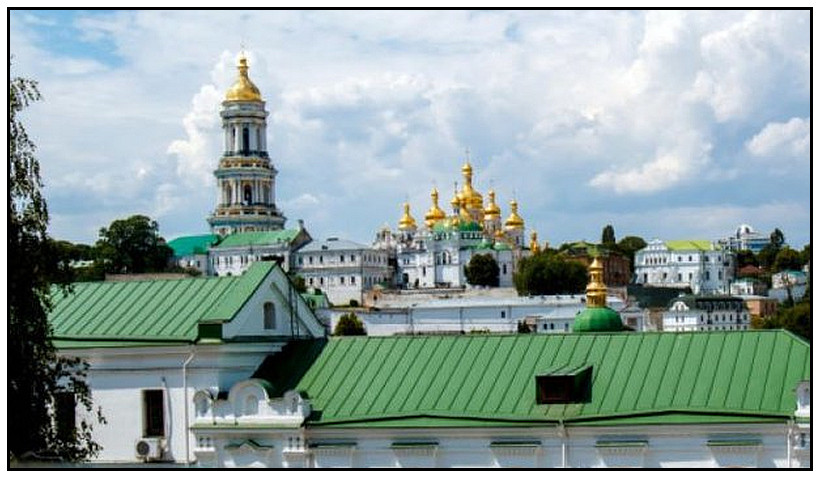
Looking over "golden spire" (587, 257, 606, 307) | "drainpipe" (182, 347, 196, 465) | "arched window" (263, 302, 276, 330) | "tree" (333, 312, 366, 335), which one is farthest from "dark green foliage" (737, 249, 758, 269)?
"drainpipe" (182, 347, 196, 465)

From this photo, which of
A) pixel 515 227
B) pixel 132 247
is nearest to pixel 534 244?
pixel 515 227

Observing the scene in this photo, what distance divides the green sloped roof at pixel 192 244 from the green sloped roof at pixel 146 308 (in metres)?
131

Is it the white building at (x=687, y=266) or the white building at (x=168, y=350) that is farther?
the white building at (x=687, y=266)

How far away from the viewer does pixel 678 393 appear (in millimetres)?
23094

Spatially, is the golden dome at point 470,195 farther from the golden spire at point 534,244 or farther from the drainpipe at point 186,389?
the drainpipe at point 186,389

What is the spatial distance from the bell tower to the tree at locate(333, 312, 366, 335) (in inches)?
1511

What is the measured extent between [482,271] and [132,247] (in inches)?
1409

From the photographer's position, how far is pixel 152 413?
2548 cm

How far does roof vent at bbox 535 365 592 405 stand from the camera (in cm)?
2333

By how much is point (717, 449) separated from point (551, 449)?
82.5 inches

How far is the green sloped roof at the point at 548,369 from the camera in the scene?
74.9ft

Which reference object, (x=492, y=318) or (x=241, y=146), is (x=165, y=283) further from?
(x=241, y=146)

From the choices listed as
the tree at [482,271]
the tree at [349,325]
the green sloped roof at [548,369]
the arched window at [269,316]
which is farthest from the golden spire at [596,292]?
the tree at [482,271]

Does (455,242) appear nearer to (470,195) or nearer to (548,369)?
(470,195)
